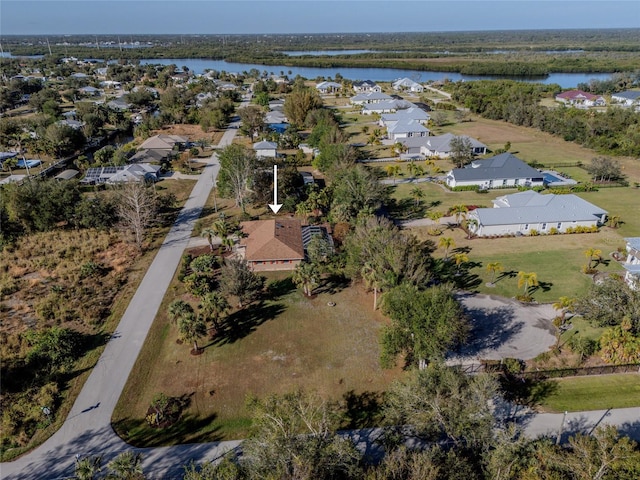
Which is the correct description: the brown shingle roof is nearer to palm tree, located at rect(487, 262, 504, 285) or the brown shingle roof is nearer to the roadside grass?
the roadside grass


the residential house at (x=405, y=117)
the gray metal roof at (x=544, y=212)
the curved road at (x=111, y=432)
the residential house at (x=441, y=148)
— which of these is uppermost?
the residential house at (x=405, y=117)

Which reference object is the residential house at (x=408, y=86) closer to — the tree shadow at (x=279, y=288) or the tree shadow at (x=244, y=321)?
the tree shadow at (x=279, y=288)

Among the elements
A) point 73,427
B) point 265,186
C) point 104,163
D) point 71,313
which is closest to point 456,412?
point 73,427

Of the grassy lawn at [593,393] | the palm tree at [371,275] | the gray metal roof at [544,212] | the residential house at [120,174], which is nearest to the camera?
the grassy lawn at [593,393]

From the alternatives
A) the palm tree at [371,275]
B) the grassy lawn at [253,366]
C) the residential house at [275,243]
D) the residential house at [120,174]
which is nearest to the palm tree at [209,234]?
the residential house at [275,243]

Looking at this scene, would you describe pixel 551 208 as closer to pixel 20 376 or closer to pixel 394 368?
pixel 394 368

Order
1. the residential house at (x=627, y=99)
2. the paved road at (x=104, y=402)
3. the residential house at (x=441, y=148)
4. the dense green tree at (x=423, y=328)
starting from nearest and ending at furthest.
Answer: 1. the paved road at (x=104, y=402)
2. the dense green tree at (x=423, y=328)
3. the residential house at (x=441, y=148)
4. the residential house at (x=627, y=99)

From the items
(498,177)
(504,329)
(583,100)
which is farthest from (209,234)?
(583,100)
